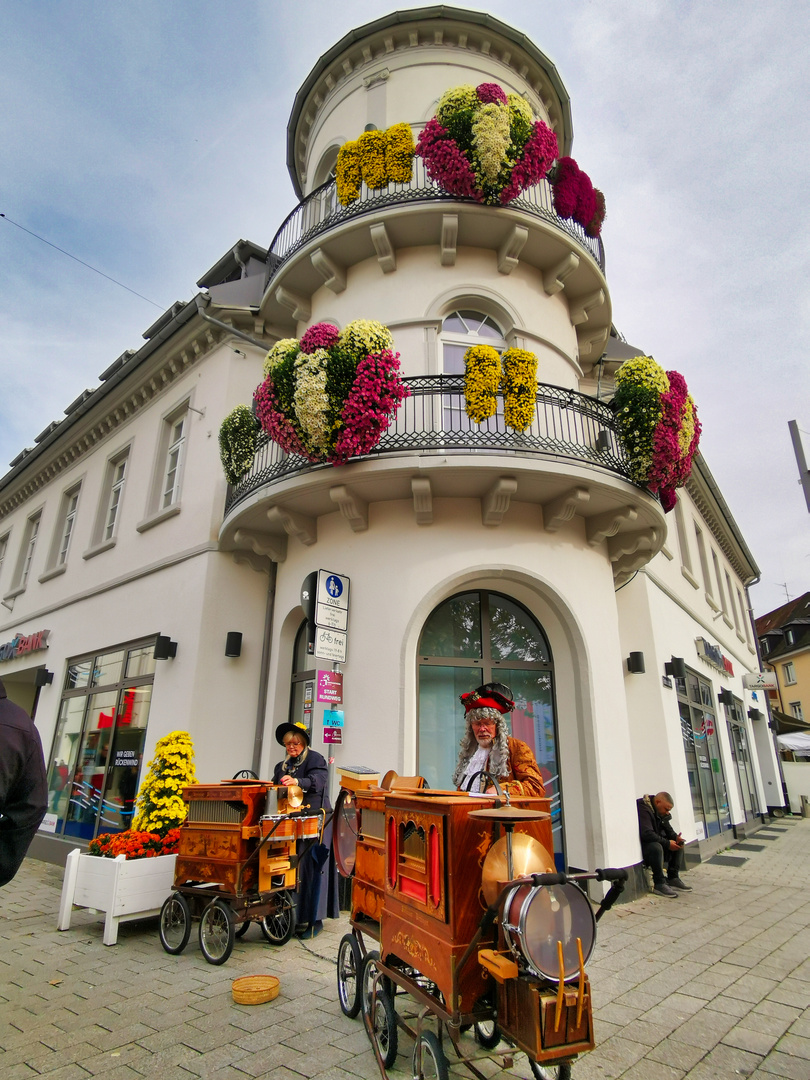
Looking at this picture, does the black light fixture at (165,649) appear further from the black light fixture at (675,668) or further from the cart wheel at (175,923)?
the black light fixture at (675,668)

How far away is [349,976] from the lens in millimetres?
4402

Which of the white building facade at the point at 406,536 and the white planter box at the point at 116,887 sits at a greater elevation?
the white building facade at the point at 406,536

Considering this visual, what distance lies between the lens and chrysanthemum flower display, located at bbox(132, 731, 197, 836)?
710cm

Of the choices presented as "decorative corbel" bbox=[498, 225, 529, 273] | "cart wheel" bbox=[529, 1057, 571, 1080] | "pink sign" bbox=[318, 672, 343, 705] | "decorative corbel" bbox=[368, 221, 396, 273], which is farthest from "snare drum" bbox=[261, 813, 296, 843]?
"decorative corbel" bbox=[498, 225, 529, 273]

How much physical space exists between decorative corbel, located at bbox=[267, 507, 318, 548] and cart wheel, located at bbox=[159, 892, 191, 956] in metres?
4.71

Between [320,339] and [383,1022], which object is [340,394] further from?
[383,1022]

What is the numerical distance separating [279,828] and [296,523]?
4.52 meters

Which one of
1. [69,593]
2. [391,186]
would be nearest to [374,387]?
[391,186]

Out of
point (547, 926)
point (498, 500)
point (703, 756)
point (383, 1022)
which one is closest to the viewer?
point (547, 926)

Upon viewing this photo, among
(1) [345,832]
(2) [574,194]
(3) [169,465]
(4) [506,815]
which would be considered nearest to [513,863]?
(4) [506,815]

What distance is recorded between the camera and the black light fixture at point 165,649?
32.9ft

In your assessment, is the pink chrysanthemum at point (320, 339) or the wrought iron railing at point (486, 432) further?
the pink chrysanthemum at point (320, 339)

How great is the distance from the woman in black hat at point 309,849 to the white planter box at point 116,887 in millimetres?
1499

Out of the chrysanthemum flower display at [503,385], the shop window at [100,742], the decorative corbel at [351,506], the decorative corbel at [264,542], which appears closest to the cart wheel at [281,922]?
the decorative corbel at [351,506]
